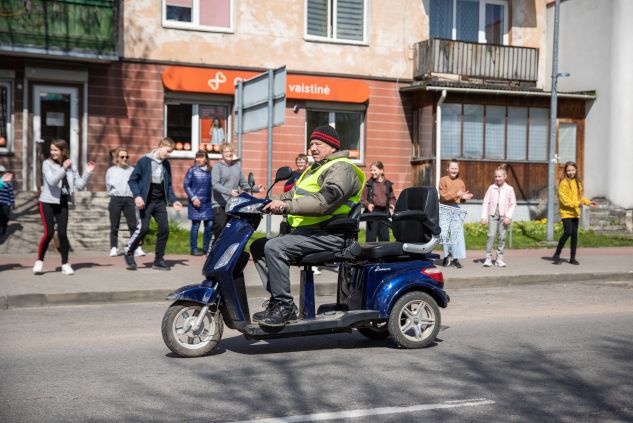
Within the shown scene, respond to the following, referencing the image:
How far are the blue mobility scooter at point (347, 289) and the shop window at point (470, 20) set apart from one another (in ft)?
59.7

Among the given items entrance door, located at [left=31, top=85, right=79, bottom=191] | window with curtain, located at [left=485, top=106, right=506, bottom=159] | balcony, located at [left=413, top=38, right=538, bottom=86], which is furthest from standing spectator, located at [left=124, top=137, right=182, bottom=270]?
window with curtain, located at [left=485, top=106, right=506, bottom=159]

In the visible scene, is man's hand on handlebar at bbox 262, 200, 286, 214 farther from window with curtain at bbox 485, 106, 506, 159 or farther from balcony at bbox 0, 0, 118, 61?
window with curtain at bbox 485, 106, 506, 159

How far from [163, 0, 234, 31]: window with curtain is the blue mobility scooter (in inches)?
592

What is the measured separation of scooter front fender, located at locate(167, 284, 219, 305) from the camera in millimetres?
6941

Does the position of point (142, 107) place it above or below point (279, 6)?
below

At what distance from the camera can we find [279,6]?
22.9 metres

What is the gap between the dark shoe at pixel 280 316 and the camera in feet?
23.0

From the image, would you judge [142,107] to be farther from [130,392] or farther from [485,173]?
[130,392]

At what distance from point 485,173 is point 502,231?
31.1 ft

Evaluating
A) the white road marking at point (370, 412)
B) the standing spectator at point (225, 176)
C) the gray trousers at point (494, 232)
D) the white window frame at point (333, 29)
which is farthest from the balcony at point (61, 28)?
the white road marking at point (370, 412)

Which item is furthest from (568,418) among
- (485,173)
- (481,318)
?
(485,173)

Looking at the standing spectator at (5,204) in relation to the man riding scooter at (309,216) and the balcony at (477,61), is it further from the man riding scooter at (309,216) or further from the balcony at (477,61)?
the balcony at (477,61)

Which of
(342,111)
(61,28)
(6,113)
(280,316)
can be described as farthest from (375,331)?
(342,111)

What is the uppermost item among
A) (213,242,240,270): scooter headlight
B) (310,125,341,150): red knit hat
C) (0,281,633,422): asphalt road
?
(310,125,341,150): red knit hat
